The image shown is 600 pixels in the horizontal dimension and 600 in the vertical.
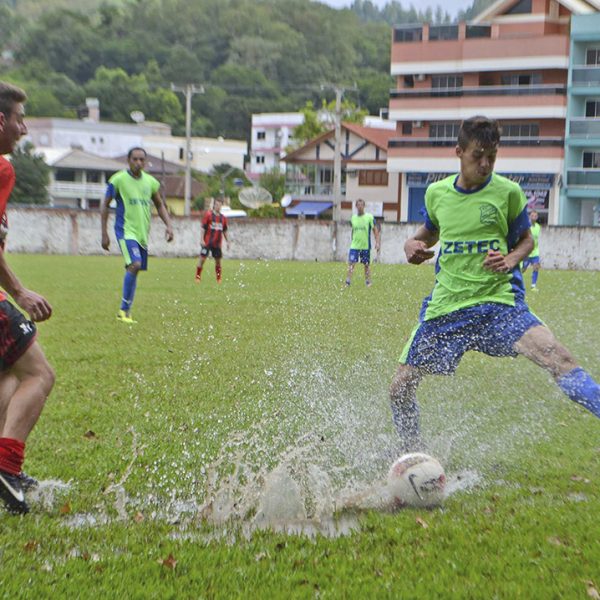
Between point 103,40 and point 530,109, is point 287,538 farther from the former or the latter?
point 103,40

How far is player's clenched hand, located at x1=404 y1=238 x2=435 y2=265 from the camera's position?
17.7 feet

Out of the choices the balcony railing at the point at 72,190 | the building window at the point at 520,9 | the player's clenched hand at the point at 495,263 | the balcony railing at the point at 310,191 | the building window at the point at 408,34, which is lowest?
the balcony railing at the point at 72,190

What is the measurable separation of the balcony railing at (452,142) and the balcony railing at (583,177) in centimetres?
173

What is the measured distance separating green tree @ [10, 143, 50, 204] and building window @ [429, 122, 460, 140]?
30.3 meters

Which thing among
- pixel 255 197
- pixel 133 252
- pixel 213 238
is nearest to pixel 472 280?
pixel 133 252

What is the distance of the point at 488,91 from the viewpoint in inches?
2137

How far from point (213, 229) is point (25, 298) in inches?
659

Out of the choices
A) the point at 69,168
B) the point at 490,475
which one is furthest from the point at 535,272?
the point at 69,168

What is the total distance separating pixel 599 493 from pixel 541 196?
49.7 meters

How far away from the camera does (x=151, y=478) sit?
499 cm

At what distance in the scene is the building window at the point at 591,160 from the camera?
2046 inches

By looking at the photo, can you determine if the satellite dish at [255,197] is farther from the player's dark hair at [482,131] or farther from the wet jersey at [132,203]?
the player's dark hair at [482,131]

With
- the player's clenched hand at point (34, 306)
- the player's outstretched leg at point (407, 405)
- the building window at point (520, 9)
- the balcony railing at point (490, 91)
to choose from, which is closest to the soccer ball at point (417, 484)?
the player's outstretched leg at point (407, 405)

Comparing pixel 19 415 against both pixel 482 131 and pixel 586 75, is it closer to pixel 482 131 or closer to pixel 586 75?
pixel 482 131
